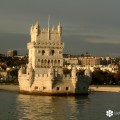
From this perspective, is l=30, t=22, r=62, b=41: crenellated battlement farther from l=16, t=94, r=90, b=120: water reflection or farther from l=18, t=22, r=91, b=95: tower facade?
l=16, t=94, r=90, b=120: water reflection

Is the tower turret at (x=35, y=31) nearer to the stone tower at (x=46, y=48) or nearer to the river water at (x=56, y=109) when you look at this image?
the stone tower at (x=46, y=48)

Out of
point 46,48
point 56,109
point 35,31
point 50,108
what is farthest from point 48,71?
point 56,109

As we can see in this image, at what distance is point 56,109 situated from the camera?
172ft

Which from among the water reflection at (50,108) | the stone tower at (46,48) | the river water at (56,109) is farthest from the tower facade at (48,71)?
the river water at (56,109)

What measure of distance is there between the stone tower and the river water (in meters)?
9.69

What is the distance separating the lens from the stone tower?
7475 centimetres

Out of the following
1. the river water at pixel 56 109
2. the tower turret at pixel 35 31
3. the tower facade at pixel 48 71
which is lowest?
the river water at pixel 56 109

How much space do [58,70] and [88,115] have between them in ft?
90.4

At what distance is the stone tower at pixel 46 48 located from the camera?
245 feet

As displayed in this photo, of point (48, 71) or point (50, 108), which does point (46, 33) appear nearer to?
point (48, 71)

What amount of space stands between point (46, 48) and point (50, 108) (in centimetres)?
2222

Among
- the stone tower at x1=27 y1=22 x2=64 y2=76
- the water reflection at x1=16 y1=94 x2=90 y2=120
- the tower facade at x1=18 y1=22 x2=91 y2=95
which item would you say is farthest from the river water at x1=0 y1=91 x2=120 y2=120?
the stone tower at x1=27 y1=22 x2=64 y2=76

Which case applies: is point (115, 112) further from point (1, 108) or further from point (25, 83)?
point (25, 83)

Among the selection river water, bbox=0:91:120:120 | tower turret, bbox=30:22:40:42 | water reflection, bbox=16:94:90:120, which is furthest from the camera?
tower turret, bbox=30:22:40:42
